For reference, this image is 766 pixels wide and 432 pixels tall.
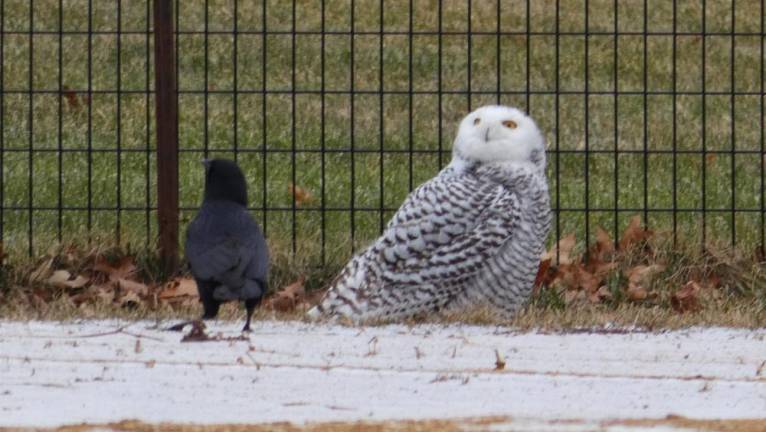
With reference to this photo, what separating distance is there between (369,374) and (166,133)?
261 cm

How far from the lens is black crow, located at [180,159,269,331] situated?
6.34 m

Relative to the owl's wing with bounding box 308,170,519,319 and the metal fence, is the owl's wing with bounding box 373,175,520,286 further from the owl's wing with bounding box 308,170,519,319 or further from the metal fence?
the metal fence

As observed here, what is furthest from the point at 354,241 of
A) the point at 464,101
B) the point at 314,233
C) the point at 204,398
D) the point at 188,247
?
the point at 464,101

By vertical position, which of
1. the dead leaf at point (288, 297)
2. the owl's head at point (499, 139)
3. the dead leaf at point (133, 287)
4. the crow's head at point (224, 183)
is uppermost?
the owl's head at point (499, 139)

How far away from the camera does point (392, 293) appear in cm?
670

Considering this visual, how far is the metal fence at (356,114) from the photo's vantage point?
29.1 feet

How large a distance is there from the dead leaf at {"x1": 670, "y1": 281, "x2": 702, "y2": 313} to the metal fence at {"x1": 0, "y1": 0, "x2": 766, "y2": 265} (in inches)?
18.8

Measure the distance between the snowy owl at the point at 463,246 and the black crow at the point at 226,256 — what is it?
404 mm

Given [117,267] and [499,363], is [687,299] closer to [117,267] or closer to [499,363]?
[499,363]

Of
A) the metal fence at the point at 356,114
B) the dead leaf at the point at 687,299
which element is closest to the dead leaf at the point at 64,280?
the metal fence at the point at 356,114

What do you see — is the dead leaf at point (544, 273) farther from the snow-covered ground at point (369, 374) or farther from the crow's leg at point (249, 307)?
the crow's leg at point (249, 307)

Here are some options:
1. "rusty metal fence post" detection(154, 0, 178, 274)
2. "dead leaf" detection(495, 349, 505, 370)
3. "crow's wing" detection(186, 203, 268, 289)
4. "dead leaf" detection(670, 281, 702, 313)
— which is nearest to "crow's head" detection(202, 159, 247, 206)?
"crow's wing" detection(186, 203, 268, 289)

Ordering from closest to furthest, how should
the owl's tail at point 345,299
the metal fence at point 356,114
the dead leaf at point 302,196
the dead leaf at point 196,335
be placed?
the dead leaf at point 196,335, the owl's tail at point 345,299, the metal fence at point 356,114, the dead leaf at point 302,196

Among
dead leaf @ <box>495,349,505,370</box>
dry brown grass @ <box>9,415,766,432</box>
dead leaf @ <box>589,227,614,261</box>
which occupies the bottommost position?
dead leaf @ <box>495,349,505,370</box>
